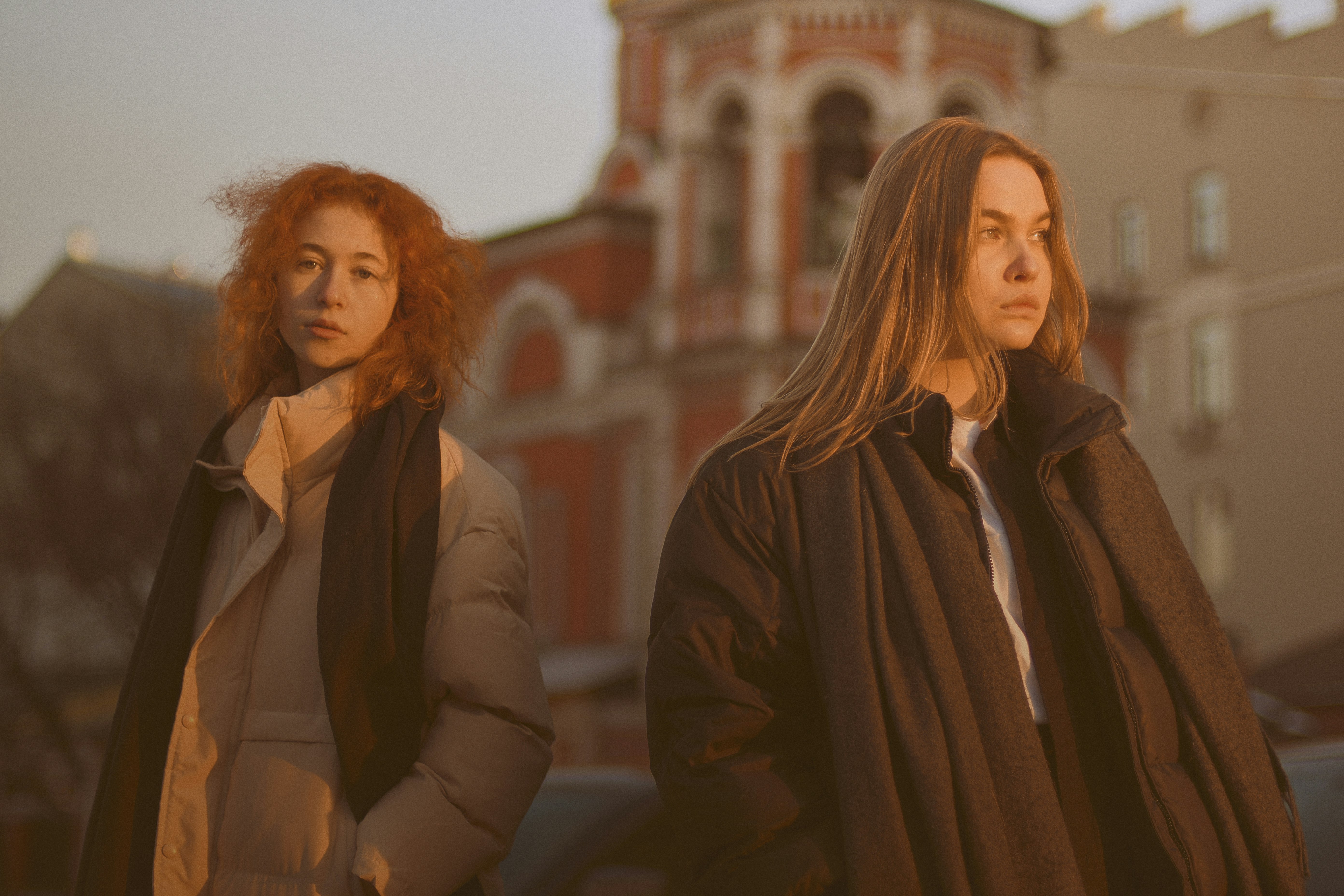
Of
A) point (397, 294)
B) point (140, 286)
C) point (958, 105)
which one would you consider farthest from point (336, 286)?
point (140, 286)

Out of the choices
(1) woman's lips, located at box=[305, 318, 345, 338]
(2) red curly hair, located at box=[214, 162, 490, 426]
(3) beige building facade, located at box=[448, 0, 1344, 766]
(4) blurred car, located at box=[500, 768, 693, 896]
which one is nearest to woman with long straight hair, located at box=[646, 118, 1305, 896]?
(2) red curly hair, located at box=[214, 162, 490, 426]

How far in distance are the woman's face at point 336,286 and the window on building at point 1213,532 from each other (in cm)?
2961

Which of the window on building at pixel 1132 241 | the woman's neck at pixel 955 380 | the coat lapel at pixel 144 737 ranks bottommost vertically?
the coat lapel at pixel 144 737

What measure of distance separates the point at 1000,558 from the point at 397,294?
55.0 inches

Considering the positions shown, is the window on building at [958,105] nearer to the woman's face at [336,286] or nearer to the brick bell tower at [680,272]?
the brick bell tower at [680,272]

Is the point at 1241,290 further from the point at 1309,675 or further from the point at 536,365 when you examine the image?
the point at 536,365

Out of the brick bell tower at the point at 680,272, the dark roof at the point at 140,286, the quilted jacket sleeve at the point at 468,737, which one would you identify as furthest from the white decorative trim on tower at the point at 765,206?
the quilted jacket sleeve at the point at 468,737

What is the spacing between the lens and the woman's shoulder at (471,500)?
3094mm

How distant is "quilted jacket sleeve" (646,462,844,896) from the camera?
254cm

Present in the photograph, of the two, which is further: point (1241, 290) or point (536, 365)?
point (1241, 290)

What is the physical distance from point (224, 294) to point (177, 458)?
18590mm

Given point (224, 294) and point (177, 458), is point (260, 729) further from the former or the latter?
point (177, 458)

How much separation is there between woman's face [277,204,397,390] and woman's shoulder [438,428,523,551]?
0.27 metres

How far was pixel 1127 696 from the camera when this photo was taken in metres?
2.59
